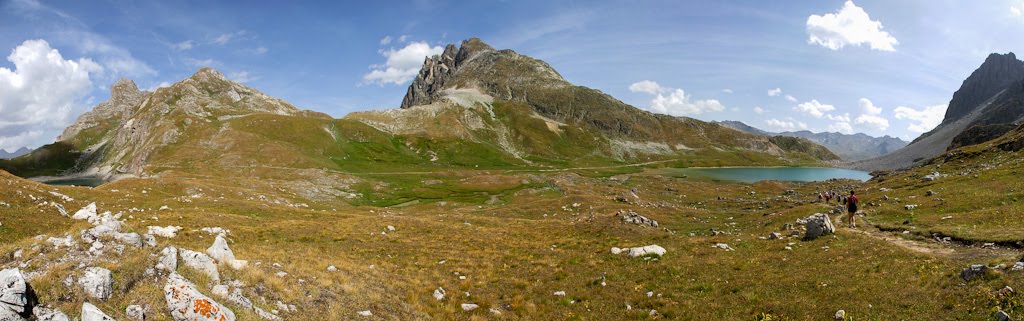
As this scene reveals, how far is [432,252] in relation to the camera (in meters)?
33.8

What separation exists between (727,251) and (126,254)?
109 feet

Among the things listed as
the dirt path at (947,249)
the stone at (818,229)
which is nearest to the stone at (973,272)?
the dirt path at (947,249)

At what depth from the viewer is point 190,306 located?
12539mm

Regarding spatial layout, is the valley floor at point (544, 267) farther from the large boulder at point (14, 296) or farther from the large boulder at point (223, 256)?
the large boulder at point (14, 296)

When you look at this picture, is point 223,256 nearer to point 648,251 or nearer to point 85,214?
point 648,251

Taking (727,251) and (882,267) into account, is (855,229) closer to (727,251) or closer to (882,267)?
(727,251)

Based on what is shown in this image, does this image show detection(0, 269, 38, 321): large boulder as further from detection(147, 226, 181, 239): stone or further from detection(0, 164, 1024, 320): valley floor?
detection(147, 226, 181, 239): stone

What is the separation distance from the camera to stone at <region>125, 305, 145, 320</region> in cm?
1184

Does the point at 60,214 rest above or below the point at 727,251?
above

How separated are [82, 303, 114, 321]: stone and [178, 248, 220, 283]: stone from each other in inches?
183

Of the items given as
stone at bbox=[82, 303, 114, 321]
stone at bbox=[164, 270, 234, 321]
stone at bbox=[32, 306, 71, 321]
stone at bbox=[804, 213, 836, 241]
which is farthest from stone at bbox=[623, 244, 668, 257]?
stone at bbox=[32, 306, 71, 321]

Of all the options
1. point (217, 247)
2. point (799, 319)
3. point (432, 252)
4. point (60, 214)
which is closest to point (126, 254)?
point (217, 247)

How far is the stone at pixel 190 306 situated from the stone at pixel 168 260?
1968 millimetres

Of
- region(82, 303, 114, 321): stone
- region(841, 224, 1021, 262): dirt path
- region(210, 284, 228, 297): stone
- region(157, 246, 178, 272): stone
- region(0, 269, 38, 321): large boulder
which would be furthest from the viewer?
region(841, 224, 1021, 262): dirt path
